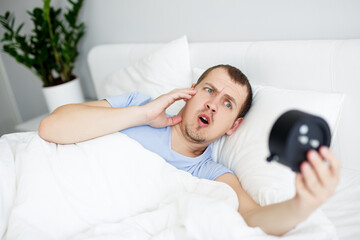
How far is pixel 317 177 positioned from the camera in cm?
62

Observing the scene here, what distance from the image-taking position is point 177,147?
130 centimetres

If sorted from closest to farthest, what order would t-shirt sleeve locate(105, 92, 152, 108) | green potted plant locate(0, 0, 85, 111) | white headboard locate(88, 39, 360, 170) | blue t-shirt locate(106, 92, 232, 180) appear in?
white headboard locate(88, 39, 360, 170)
blue t-shirt locate(106, 92, 232, 180)
t-shirt sleeve locate(105, 92, 152, 108)
green potted plant locate(0, 0, 85, 111)

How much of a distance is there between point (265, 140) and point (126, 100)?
648 mm

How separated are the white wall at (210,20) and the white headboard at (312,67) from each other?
0.36 feet

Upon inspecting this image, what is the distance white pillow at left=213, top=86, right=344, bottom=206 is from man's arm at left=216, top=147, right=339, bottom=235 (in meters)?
0.15

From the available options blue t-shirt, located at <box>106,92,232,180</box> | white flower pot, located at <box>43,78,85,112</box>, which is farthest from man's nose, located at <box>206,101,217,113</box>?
white flower pot, located at <box>43,78,85,112</box>

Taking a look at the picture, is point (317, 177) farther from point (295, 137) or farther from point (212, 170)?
point (212, 170)

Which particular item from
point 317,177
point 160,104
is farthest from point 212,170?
point 317,177

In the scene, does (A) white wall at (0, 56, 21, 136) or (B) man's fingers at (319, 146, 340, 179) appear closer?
(B) man's fingers at (319, 146, 340, 179)

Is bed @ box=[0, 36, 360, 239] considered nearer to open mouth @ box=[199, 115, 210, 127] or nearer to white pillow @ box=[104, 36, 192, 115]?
open mouth @ box=[199, 115, 210, 127]

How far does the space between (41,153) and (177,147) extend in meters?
0.54

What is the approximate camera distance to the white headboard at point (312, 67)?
113 cm

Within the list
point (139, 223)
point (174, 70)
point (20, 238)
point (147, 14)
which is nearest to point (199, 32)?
point (174, 70)

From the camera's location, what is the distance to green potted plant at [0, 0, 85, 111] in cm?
217
